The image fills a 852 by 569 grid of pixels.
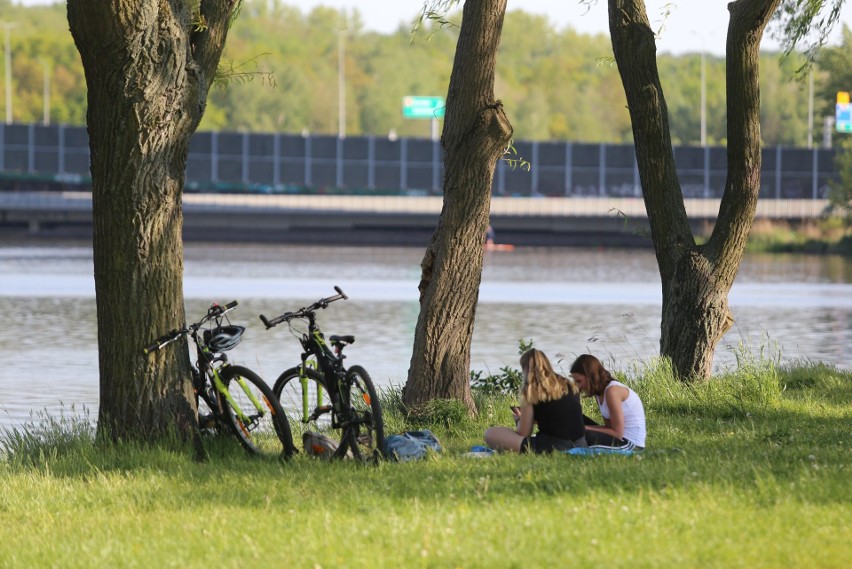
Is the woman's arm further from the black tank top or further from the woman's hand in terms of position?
the woman's hand

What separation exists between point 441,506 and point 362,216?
7510 cm

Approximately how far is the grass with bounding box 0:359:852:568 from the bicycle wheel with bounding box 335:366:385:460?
0.15 metres

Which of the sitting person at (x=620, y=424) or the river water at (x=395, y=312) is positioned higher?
the sitting person at (x=620, y=424)

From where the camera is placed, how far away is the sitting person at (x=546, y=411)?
9.90 m

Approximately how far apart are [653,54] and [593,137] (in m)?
141

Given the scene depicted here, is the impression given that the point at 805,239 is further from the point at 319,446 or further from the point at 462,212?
the point at 319,446

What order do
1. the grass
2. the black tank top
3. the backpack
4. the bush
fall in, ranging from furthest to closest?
the bush → the black tank top → the backpack → the grass

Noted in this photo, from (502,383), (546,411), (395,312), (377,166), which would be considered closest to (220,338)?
(546,411)

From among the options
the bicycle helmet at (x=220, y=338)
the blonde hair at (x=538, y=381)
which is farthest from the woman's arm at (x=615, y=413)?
the bicycle helmet at (x=220, y=338)

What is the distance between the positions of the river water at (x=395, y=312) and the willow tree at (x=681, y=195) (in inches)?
25.7

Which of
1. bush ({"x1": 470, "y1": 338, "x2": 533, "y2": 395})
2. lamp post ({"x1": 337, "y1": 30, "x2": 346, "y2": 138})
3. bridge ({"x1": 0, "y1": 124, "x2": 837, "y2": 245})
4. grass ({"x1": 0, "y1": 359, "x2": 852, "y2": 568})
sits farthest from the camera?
lamp post ({"x1": 337, "y1": 30, "x2": 346, "y2": 138})

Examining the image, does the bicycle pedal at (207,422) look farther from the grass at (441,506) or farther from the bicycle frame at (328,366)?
the bicycle frame at (328,366)

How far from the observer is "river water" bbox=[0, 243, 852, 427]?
2034cm

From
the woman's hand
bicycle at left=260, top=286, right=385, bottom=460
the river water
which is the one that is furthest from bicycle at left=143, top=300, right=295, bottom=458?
the river water
